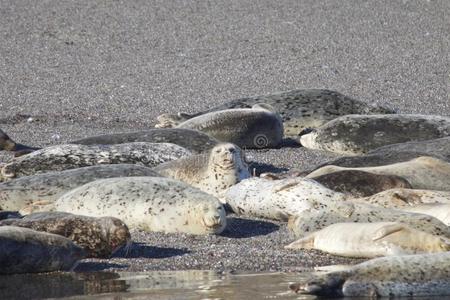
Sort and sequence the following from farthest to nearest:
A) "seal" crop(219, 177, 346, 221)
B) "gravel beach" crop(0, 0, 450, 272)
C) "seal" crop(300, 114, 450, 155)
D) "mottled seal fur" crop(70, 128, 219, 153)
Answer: "gravel beach" crop(0, 0, 450, 272) → "seal" crop(300, 114, 450, 155) → "mottled seal fur" crop(70, 128, 219, 153) → "seal" crop(219, 177, 346, 221)

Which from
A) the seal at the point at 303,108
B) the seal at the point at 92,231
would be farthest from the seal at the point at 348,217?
the seal at the point at 303,108

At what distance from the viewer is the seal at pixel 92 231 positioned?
261 inches

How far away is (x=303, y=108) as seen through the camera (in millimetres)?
12656

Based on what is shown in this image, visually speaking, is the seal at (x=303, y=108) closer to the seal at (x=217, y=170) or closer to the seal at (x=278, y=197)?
the seal at (x=217, y=170)

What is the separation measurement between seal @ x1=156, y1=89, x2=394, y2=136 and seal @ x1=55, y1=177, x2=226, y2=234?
183 inches

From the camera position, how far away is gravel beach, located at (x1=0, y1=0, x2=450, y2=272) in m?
13.9

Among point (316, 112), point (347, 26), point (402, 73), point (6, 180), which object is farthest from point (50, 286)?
point (347, 26)

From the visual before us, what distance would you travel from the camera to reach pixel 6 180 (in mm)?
9055

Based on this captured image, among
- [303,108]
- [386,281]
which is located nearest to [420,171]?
[386,281]

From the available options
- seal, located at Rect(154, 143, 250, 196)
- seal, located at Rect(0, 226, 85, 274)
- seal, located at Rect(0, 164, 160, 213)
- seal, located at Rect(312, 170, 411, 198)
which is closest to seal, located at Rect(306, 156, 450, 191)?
seal, located at Rect(312, 170, 411, 198)

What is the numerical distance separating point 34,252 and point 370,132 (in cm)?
553

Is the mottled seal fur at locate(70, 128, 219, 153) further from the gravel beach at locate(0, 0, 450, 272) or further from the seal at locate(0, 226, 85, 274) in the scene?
the seal at locate(0, 226, 85, 274)

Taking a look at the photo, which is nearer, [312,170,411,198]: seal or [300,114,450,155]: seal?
[312,170,411,198]: seal

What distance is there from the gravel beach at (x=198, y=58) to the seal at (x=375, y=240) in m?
3.59
